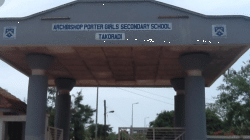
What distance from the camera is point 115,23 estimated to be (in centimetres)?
1622

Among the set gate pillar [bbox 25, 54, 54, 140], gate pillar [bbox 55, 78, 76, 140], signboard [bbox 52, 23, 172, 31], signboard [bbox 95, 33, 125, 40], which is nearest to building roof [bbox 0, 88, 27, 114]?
gate pillar [bbox 25, 54, 54, 140]

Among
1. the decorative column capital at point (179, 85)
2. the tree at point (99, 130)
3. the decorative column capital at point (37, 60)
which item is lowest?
the tree at point (99, 130)

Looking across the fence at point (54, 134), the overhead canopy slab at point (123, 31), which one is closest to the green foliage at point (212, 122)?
the fence at point (54, 134)

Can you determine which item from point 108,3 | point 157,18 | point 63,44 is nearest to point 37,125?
point 63,44

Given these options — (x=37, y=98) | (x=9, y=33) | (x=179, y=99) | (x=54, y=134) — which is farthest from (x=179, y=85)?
(x=9, y=33)

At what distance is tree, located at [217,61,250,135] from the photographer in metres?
36.3

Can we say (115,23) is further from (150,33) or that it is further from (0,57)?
(0,57)

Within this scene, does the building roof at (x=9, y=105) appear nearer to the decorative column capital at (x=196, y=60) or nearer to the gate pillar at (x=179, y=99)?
the decorative column capital at (x=196, y=60)

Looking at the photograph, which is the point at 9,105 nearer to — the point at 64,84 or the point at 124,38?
the point at 64,84

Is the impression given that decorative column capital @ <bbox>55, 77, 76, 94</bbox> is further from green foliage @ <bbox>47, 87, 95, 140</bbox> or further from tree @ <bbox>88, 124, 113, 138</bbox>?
tree @ <bbox>88, 124, 113, 138</bbox>

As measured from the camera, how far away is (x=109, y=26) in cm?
1619

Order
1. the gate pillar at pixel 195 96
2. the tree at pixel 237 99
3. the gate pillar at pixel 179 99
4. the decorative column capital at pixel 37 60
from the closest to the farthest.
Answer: the gate pillar at pixel 195 96 → the decorative column capital at pixel 37 60 → the gate pillar at pixel 179 99 → the tree at pixel 237 99

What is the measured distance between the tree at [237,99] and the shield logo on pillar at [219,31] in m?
22.9

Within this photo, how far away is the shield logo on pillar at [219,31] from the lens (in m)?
15.8
